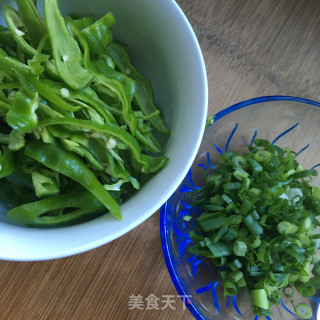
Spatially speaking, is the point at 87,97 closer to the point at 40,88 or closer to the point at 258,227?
the point at 40,88

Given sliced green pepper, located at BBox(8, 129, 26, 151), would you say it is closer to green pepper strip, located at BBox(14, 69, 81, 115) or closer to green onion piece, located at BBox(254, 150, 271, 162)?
green pepper strip, located at BBox(14, 69, 81, 115)

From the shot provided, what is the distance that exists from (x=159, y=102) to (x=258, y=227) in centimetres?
43

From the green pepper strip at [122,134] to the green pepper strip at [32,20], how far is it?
19 cm

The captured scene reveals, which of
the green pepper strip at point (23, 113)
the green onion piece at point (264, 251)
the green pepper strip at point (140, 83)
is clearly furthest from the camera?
the green onion piece at point (264, 251)

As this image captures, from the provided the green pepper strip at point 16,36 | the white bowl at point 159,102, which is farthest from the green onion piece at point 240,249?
the green pepper strip at point 16,36

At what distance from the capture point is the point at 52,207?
82cm

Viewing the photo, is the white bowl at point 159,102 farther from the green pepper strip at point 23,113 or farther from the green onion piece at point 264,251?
the green onion piece at point 264,251

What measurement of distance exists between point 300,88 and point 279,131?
0.15 metres

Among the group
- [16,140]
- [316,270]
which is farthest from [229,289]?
[16,140]

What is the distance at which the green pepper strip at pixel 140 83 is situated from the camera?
3.01ft

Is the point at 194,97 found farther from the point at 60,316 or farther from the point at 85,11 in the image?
the point at 60,316

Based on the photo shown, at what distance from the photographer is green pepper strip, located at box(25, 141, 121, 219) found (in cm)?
76

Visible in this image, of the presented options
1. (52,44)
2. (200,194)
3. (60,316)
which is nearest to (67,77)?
(52,44)

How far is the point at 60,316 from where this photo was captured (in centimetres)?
112
